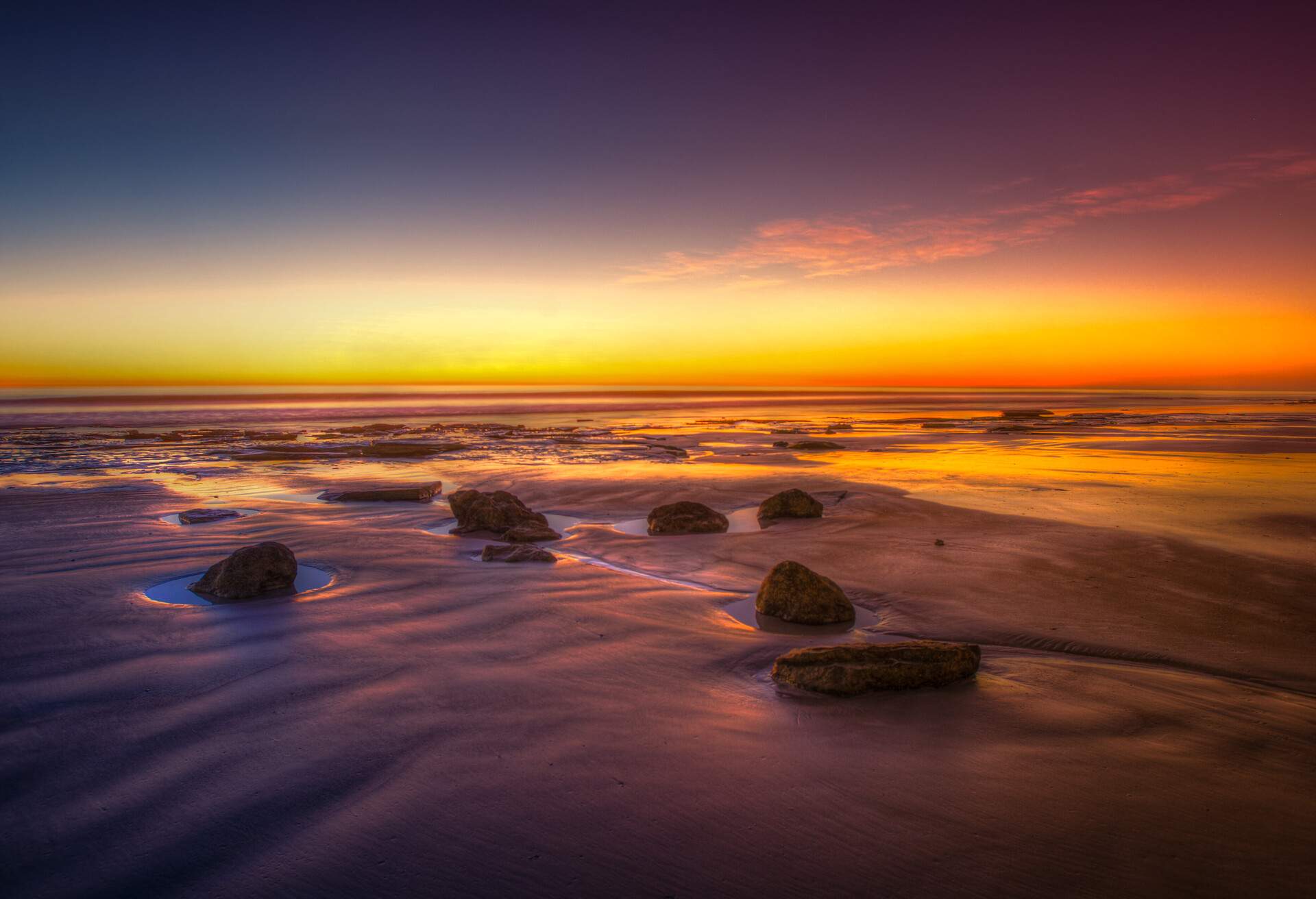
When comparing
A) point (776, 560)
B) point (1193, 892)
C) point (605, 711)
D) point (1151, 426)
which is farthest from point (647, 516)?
point (1151, 426)

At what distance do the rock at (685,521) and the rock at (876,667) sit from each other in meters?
4.36

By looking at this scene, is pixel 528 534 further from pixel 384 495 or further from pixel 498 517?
pixel 384 495

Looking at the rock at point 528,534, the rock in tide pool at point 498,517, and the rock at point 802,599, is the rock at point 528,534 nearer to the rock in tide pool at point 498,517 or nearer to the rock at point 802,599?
the rock in tide pool at point 498,517

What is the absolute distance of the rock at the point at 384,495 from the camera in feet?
35.5

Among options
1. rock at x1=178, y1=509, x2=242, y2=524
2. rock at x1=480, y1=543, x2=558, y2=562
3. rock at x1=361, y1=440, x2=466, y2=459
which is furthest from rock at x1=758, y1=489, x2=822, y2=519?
rock at x1=361, y1=440, x2=466, y2=459

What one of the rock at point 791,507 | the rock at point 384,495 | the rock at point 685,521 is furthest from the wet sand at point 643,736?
the rock at point 384,495

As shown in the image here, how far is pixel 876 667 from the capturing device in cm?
389

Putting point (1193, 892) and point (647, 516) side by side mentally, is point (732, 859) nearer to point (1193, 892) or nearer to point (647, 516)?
point (1193, 892)

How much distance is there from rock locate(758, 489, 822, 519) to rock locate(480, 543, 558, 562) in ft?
11.2

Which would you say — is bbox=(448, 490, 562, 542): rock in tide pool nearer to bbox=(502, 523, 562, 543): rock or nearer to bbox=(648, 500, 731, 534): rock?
bbox=(502, 523, 562, 543): rock

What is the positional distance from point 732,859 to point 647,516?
7.15 metres

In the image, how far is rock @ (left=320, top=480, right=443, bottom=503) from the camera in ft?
35.5

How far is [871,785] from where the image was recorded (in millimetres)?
2977

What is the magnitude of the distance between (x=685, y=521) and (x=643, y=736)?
5125 mm
